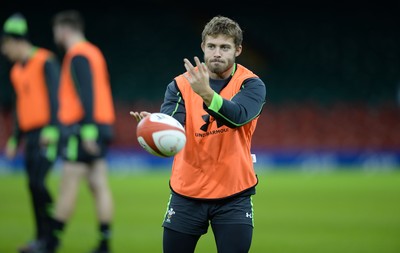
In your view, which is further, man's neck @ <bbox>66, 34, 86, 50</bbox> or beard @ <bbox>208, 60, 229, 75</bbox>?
man's neck @ <bbox>66, 34, 86, 50</bbox>

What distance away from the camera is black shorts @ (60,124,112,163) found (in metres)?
7.70

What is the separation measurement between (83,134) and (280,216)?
492 cm

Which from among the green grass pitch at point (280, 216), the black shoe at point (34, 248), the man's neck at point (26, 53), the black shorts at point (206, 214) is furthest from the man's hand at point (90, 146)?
the black shorts at point (206, 214)

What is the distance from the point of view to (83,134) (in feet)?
25.1

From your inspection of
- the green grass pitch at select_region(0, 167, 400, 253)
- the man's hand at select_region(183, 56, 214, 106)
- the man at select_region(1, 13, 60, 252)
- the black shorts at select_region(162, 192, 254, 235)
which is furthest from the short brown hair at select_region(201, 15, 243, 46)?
the green grass pitch at select_region(0, 167, 400, 253)

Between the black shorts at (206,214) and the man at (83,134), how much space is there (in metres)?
2.94

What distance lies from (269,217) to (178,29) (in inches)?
740

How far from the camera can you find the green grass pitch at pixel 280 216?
8.73 meters

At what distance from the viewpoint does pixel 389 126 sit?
24516 mm

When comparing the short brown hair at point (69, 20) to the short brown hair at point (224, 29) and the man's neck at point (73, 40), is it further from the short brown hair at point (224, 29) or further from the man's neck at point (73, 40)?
the short brown hair at point (224, 29)

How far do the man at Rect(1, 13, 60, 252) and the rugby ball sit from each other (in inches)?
136

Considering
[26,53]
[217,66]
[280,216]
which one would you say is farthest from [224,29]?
[280,216]

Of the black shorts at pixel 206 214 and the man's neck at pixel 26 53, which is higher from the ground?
the man's neck at pixel 26 53

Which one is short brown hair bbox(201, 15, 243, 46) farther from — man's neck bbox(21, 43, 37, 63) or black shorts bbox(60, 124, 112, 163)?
man's neck bbox(21, 43, 37, 63)
